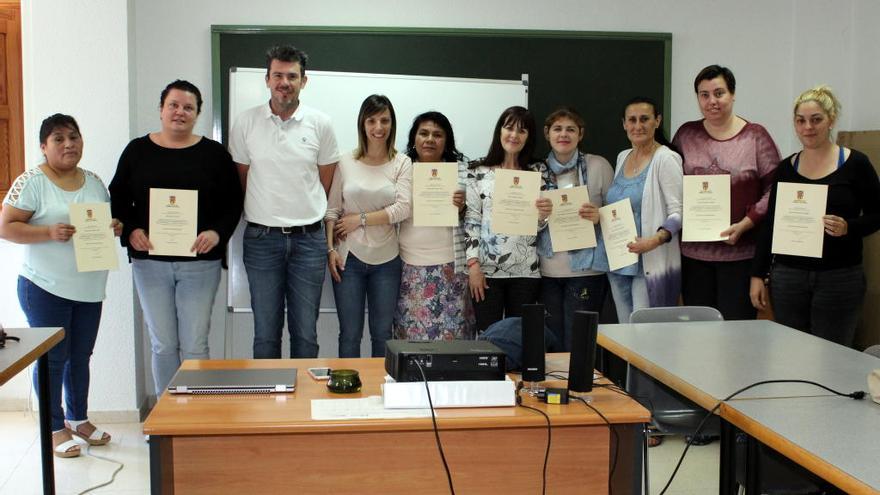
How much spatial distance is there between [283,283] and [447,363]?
6.25ft

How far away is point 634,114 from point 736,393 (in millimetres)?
2076

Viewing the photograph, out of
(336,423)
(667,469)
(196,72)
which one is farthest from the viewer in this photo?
(196,72)

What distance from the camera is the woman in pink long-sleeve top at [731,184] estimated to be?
377cm

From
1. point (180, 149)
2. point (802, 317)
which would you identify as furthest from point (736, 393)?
point (180, 149)

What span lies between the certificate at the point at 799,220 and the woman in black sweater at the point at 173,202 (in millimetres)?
2488

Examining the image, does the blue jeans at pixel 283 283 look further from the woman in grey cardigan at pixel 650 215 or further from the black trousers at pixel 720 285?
the black trousers at pixel 720 285

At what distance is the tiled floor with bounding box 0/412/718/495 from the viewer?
3.45m

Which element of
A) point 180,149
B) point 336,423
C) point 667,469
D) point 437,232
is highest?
point 180,149

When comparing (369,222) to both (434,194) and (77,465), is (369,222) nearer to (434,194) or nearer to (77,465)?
(434,194)

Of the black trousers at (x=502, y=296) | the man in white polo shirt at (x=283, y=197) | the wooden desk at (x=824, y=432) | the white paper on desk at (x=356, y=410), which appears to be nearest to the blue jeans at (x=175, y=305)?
the man in white polo shirt at (x=283, y=197)

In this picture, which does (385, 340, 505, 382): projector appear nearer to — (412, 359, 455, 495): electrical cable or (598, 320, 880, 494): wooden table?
(412, 359, 455, 495): electrical cable

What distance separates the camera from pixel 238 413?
2086 millimetres

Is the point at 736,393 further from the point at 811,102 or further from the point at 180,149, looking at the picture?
the point at 180,149

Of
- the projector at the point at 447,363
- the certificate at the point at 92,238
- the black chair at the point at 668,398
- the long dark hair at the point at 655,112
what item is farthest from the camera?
the long dark hair at the point at 655,112
